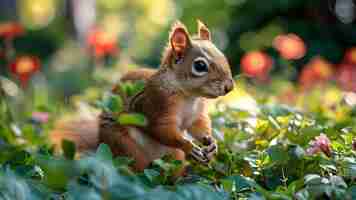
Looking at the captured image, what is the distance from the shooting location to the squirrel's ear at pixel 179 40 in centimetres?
307

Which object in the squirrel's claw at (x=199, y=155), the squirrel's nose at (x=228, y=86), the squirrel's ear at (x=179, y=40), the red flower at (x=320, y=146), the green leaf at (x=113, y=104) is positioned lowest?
the squirrel's claw at (x=199, y=155)

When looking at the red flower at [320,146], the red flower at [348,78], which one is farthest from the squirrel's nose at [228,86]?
the red flower at [348,78]

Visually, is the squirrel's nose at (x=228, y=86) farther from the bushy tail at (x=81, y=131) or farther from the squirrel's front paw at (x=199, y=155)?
the bushy tail at (x=81, y=131)

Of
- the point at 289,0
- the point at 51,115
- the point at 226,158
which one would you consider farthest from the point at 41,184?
the point at 289,0

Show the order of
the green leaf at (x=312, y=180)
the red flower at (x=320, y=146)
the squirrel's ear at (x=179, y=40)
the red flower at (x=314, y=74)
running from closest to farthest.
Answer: the green leaf at (x=312, y=180), the red flower at (x=320, y=146), the squirrel's ear at (x=179, y=40), the red flower at (x=314, y=74)

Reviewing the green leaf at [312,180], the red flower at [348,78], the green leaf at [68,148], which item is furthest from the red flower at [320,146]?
the red flower at [348,78]

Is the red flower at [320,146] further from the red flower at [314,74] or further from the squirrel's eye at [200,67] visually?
the red flower at [314,74]

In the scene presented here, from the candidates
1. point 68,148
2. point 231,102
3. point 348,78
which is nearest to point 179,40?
point 68,148

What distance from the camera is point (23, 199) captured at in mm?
1914

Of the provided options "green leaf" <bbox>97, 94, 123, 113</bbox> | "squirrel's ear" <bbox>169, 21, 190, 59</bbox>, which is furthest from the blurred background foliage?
"squirrel's ear" <bbox>169, 21, 190, 59</bbox>

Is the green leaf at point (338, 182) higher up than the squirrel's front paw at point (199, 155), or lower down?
higher up

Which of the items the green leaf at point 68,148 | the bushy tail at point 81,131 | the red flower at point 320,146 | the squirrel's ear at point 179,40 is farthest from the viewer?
the bushy tail at point 81,131

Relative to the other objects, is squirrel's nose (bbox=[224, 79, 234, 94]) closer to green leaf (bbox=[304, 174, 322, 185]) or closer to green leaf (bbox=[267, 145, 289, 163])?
green leaf (bbox=[267, 145, 289, 163])

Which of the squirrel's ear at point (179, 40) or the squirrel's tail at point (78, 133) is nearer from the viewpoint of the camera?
the squirrel's ear at point (179, 40)
